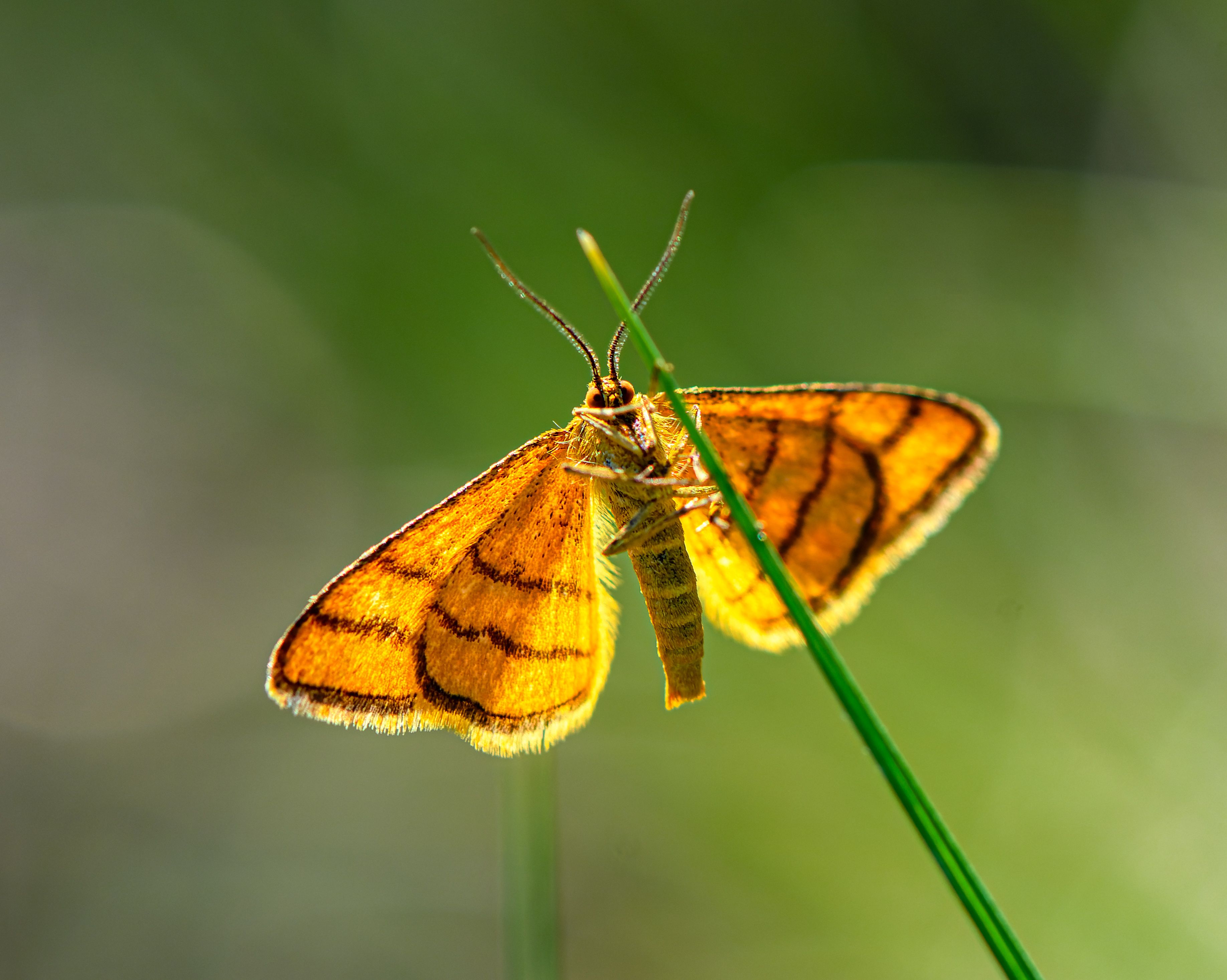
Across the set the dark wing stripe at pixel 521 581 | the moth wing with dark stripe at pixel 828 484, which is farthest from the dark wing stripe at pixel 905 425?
the dark wing stripe at pixel 521 581

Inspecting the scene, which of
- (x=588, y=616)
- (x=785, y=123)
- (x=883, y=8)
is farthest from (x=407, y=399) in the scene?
(x=883, y=8)

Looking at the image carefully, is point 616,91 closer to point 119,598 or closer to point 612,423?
point 612,423

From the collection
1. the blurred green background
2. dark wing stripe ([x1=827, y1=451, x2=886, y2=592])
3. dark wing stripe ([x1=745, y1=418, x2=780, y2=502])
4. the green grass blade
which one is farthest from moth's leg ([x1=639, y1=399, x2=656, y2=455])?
the blurred green background

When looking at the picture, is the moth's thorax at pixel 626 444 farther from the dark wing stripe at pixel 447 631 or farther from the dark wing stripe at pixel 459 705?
the dark wing stripe at pixel 459 705

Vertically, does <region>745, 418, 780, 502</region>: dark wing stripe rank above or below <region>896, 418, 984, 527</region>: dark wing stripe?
above

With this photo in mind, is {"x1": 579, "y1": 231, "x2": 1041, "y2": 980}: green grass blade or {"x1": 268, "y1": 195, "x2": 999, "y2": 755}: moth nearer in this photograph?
{"x1": 579, "y1": 231, "x2": 1041, "y2": 980}: green grass blade

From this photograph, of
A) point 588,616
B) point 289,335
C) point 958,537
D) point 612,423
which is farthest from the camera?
point 289,335

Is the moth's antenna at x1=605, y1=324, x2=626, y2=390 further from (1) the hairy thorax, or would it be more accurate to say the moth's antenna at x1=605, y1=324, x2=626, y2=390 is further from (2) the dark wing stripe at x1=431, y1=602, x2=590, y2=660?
(2) the dark wing stripe at x1=431, y1=602, x2=590, y2=660
